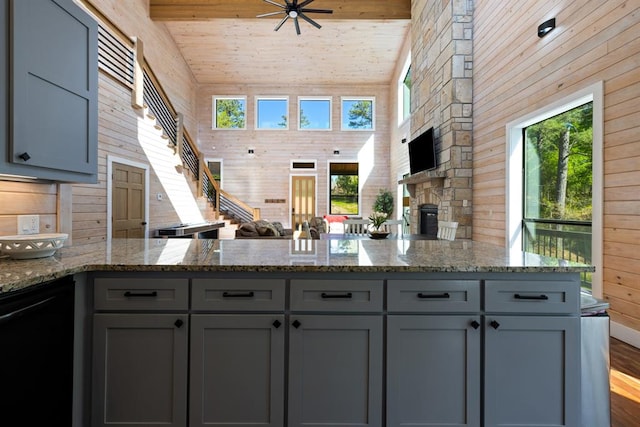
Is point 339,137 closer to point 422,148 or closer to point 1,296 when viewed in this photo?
point 422,148

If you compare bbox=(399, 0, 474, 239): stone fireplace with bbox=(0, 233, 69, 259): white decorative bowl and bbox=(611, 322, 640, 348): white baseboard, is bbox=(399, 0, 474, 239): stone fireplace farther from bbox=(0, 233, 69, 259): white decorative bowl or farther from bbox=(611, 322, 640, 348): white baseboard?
bbox=(0, 233, 69, 259): white decorative bowl

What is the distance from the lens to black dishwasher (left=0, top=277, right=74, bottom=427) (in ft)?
4.20

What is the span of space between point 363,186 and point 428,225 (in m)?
4.63

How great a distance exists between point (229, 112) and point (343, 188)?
4436mm

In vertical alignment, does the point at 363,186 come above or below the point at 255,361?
above

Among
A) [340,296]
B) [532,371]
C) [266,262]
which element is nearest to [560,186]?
[532,371]

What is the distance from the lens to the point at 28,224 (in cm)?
224

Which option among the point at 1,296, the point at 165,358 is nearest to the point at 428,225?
the point at 165,358

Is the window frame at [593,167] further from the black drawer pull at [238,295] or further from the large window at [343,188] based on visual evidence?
the large window at [343,188]

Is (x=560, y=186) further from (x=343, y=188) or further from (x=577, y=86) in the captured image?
(x=343, y=188)

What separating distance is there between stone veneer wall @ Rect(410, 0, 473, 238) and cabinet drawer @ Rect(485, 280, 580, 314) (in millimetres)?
3779

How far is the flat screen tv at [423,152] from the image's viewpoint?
229 inches

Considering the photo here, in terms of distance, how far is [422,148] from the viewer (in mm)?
6176

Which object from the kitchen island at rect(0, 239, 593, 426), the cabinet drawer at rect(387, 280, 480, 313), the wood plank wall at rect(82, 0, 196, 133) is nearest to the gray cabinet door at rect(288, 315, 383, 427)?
the kitchen island at rect(0, 239, 593, 426)
